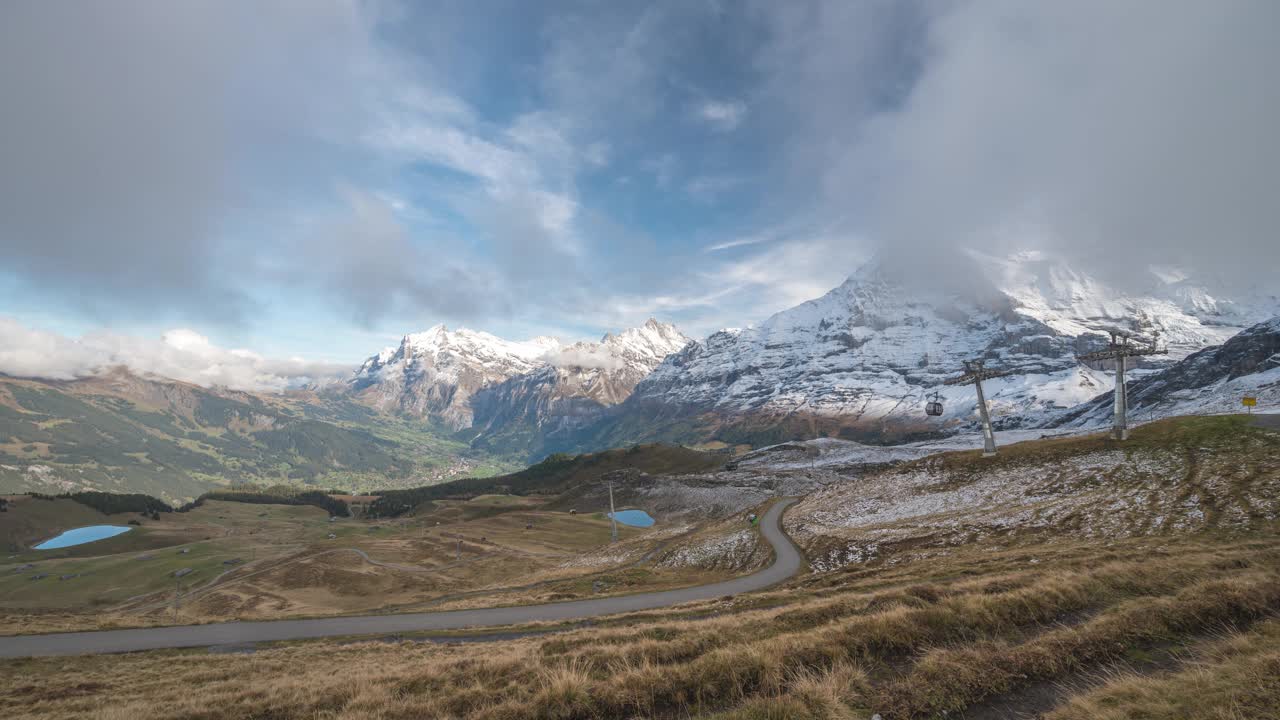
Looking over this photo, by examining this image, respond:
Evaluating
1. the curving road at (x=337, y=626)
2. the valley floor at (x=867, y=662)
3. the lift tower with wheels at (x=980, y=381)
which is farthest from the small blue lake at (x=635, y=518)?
the valley floor at (x=867, y=662)

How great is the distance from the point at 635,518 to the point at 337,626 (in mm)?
147998

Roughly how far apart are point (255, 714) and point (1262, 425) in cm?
8039

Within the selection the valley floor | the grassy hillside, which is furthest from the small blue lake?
the valley floor

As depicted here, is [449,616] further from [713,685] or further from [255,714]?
[713,685]

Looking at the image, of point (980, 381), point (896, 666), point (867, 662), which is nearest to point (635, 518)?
point (980, 381)

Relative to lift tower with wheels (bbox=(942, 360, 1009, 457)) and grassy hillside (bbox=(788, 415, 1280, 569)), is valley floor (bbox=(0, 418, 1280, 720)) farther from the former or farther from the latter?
lift tower with wheels (bbox=(942, 360, 1009, 457))

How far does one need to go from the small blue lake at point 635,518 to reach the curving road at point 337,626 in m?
136

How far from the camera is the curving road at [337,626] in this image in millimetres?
36781

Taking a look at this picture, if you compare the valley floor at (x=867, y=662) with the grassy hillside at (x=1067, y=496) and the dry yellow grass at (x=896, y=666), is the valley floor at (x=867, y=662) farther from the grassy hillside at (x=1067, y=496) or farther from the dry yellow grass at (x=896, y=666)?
the grassy hillside at (x=1067, y=496)

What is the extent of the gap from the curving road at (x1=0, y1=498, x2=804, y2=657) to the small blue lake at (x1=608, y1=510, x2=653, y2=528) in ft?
447

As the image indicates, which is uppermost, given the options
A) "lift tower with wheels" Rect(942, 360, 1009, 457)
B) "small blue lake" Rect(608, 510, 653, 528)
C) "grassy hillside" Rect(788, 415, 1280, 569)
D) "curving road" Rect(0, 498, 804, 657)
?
"lift tower with wheels" Rect(942, 360, 1009, 457)

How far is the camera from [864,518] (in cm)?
6131

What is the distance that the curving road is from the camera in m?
36.8

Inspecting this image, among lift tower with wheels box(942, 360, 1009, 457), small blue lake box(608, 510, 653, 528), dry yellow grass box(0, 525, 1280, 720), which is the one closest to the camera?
dry yellow grass box(0, 525, 1280, 720)
